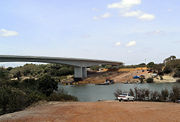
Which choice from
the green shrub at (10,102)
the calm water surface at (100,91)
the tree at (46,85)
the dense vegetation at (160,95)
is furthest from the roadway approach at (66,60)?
the dense vegetation at (160,95)

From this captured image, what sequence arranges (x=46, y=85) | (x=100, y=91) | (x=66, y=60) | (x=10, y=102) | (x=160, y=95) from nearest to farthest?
(x=10, y=102) < (x=160, y=95) < (x=46, y=85) < (x=100, y=91) < (x=66, y=60)

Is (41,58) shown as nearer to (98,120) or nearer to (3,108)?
(3,108)

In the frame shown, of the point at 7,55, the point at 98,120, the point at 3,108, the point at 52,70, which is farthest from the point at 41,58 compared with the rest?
the point at 98,120

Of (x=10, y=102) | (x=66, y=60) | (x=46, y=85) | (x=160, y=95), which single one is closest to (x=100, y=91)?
(x=46, y=85)

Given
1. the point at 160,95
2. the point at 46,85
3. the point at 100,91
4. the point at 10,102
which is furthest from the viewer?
the point at 100,91

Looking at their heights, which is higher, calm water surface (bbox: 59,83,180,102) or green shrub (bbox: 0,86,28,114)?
green shrub (bbox: 0,86,28,114)

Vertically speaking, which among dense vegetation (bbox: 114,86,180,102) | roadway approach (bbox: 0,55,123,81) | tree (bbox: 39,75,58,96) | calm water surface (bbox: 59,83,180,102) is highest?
roadway approach (bbox: 0,55,123,81)

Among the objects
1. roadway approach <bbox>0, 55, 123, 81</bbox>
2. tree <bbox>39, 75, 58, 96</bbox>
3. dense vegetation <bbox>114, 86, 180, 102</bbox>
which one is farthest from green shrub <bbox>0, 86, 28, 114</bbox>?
roadway approach <bbox>0, 55, 123, 81</bbox>

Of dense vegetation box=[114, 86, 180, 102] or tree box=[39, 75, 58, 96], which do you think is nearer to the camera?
dense vegetation box=[114, 86, 180, 102]

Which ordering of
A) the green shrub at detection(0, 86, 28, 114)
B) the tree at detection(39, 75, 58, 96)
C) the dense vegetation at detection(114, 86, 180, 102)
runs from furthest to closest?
the tree at detection(39, 75, 58, 96), the dense vegetation at detection(114, 86, 180, 102), the green shrub at detection(0, 86, 28, 114)

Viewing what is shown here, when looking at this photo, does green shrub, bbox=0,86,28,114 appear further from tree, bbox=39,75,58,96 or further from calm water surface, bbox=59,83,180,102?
calm water surface, bbox=59,83,180,102

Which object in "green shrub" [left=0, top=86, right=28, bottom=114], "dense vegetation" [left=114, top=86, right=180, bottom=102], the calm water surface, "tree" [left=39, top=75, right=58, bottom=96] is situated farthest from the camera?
the calm water surface

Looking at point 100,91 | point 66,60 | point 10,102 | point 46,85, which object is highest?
point 66,60

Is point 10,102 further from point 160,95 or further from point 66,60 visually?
point 66,60
